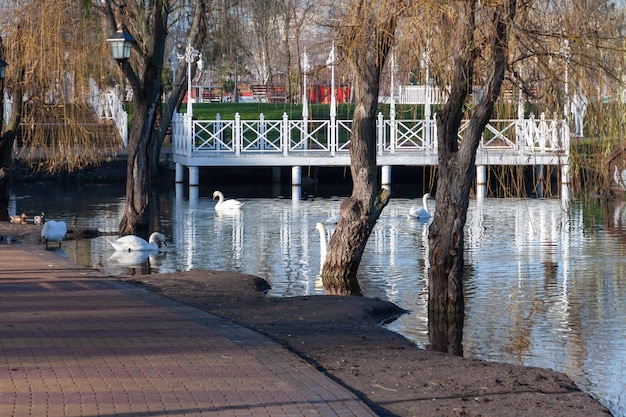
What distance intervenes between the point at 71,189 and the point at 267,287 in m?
23.3

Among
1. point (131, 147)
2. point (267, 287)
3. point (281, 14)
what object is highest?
point (281, 14)

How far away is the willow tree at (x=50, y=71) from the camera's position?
2084 centimetres

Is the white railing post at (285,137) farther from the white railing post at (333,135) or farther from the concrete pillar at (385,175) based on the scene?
the concrete pillar at (385,175)

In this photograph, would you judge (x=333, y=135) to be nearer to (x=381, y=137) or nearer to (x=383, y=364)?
(x=381, y=137)

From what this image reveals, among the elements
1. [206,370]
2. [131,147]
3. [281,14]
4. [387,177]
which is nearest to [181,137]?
[387,177]

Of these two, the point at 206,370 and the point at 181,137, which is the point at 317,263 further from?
the point at 181,137

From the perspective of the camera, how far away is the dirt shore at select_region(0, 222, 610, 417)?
26.6 feet

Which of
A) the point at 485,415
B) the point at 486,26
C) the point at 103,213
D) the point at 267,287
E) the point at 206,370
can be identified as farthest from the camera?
the point at 103,213

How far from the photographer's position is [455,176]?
12188 millimetres

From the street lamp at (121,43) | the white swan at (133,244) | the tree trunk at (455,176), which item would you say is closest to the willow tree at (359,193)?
the tree trunk at (455,176)

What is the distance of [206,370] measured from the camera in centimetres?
849

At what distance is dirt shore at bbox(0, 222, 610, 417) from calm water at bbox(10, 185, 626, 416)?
69 cm

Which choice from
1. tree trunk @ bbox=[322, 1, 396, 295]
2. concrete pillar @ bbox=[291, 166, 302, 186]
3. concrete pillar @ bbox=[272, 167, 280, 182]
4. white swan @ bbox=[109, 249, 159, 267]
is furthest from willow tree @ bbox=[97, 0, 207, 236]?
concrete pillar @ bbox=[272, 167, 280, 182]

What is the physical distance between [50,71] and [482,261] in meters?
10.5
